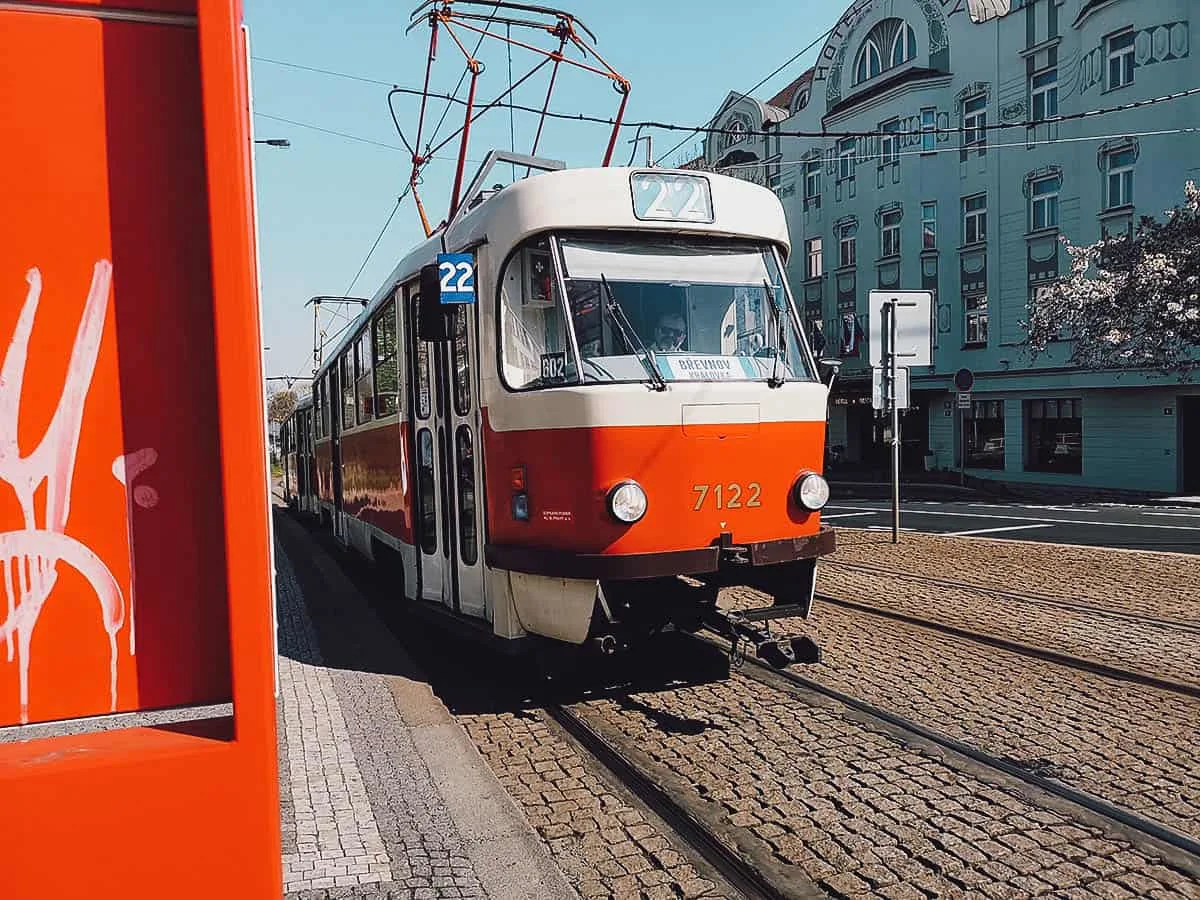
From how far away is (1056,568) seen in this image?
37.9 ft

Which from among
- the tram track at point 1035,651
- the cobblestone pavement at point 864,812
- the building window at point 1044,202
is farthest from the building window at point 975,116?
the cobblestone pavement at point 864,812

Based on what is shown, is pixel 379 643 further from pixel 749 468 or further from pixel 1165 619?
A: pixel 1165 619

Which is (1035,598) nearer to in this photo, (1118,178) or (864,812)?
(864,812)

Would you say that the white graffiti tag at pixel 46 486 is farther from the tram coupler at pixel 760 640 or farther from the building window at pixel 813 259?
the building window at pixel 813 259

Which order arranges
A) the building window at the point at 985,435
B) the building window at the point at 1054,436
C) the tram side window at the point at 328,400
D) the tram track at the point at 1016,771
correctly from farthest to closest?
the building window at the point at 985,435, the building window at the point at 1054,436, the tram side window at the point at 328,400, the tram track at the point at 1016,771

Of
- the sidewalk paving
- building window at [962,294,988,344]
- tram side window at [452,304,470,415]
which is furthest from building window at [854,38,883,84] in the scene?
the sidewalk paving

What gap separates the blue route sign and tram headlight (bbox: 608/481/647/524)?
1753mm

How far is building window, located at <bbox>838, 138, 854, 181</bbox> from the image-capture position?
125ft

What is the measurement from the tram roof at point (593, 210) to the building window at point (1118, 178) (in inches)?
1003

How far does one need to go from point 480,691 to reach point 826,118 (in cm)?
3594

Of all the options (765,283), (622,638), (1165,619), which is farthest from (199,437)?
(1165,619)

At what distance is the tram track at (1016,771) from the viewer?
4.02 m

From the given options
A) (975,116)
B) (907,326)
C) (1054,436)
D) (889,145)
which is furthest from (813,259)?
(907,326)

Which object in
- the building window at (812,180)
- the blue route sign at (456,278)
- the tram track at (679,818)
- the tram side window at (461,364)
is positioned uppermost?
the building window at (812,180)
